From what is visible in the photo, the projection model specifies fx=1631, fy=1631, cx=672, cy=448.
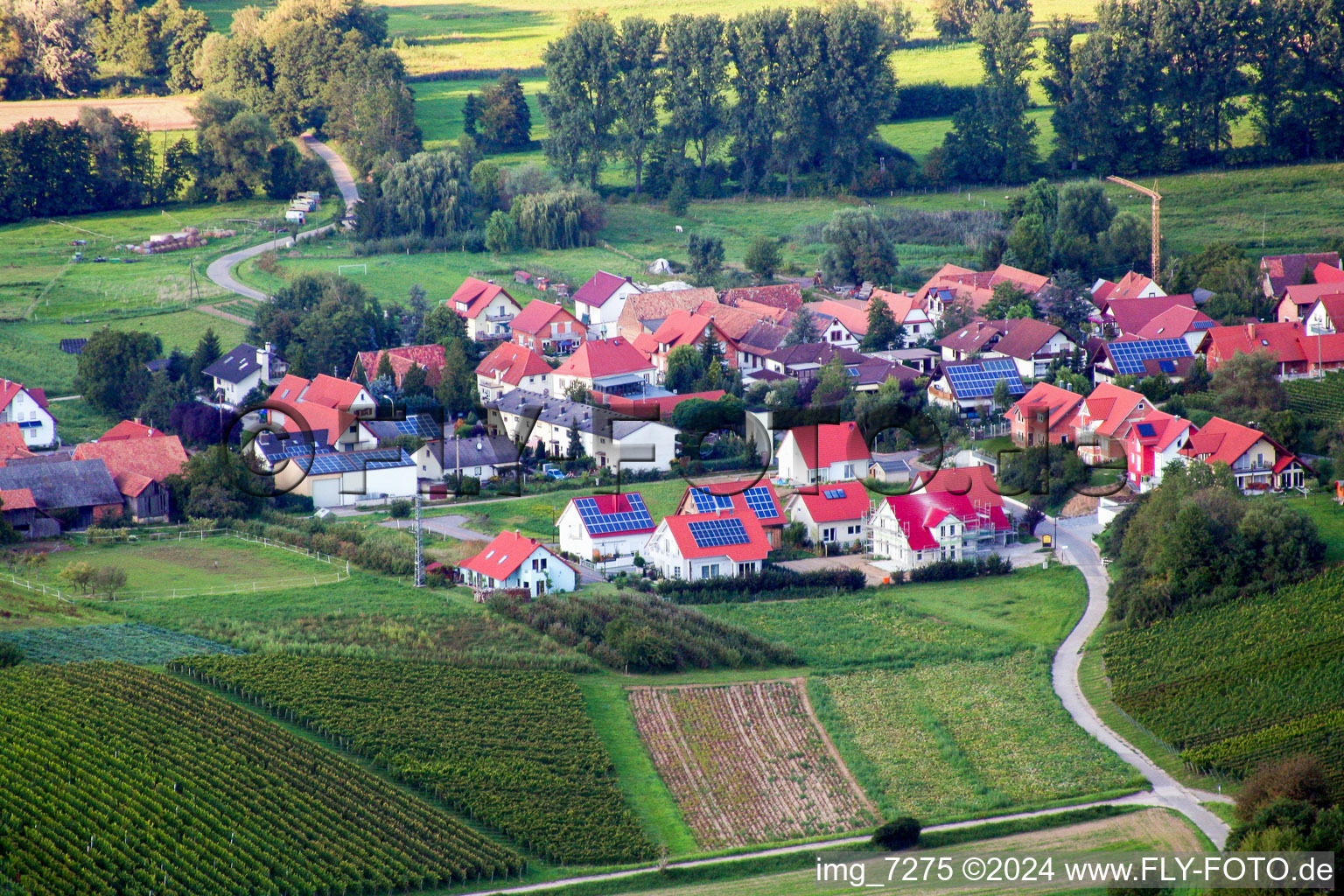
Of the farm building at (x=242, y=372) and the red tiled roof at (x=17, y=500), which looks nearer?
the red tiled roof at (x=17, y=500)

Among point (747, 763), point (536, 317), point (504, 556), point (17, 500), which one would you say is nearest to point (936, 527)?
point (504, 556)

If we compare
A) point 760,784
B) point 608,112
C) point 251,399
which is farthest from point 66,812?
point 608,112

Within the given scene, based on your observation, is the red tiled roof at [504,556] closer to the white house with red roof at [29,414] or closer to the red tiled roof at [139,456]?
the red tiled roof at [139,456]

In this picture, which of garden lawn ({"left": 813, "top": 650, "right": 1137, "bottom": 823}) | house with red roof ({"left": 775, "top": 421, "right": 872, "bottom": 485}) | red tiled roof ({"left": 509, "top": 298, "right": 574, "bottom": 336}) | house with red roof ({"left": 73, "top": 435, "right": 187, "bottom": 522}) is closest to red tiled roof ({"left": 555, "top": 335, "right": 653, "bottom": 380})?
red tiled roof ({"left": 509, "top": 298, "right": 574, "bottom": 336})

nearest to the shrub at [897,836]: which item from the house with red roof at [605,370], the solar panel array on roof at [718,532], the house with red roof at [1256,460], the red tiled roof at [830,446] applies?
the solar panel array on roof at [718,532]

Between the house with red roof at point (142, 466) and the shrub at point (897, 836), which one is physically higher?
the house with red roof at point (142, 466)

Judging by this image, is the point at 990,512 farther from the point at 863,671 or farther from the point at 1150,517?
the point at 863,671

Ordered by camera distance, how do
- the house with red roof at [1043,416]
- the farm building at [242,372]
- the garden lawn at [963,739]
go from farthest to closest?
the farm building at [242,372] < the house with red roof at [1043,416] < the garden lawn at [963,739]

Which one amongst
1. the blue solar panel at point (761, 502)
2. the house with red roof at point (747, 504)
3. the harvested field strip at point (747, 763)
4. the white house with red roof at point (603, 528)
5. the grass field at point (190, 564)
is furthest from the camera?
the blue solar panel at point (761, 502)
